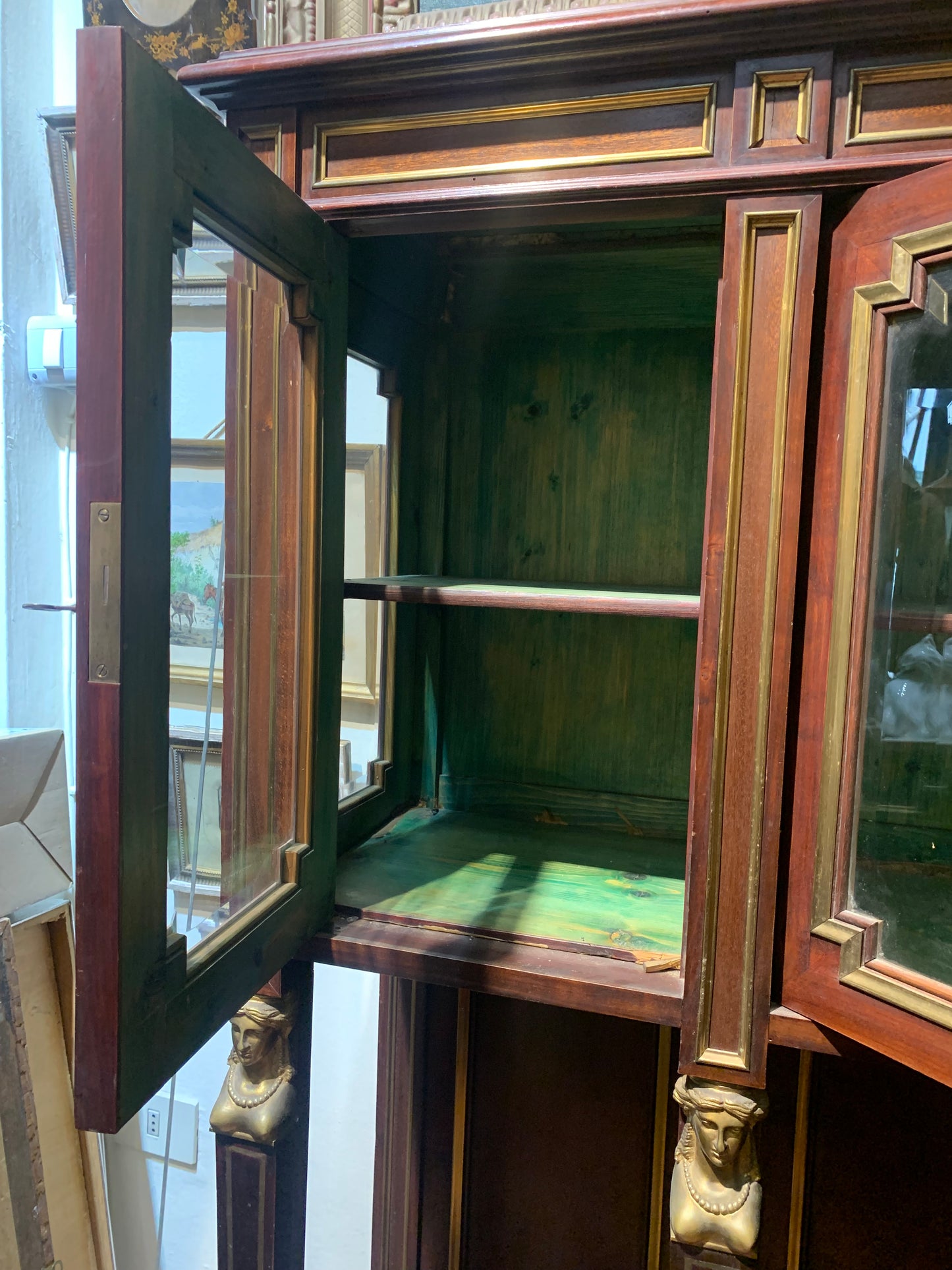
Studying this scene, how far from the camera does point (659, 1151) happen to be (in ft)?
3.51

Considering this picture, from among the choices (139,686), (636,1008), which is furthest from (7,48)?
(636,1008)

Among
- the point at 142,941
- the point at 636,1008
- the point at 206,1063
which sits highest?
the point at 142,941

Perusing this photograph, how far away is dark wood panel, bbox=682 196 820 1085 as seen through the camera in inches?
25.4

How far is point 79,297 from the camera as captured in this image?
1.59ft

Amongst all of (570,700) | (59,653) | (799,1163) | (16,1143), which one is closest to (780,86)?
(570,700)

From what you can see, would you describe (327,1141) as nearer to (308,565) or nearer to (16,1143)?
(16,1143)

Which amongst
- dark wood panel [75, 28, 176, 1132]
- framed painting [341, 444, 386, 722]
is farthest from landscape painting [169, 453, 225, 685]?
framed painting [341, 444, 386, 722]

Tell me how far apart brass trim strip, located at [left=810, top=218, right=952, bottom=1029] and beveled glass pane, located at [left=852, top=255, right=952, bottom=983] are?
2cm

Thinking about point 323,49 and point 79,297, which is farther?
point 323,49

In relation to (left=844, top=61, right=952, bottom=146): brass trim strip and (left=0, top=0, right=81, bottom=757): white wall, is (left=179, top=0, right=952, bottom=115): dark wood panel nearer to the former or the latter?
(left=844, top=61, right=952, bottom=146): brass trim strip

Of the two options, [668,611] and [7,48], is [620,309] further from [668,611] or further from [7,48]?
[7,48]

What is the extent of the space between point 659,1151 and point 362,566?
2.65 feet

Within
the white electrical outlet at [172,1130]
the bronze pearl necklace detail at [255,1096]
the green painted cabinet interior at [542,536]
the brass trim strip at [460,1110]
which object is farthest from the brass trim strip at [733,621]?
the white electrical outlet at [172,1130]

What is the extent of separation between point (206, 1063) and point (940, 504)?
1327mm
